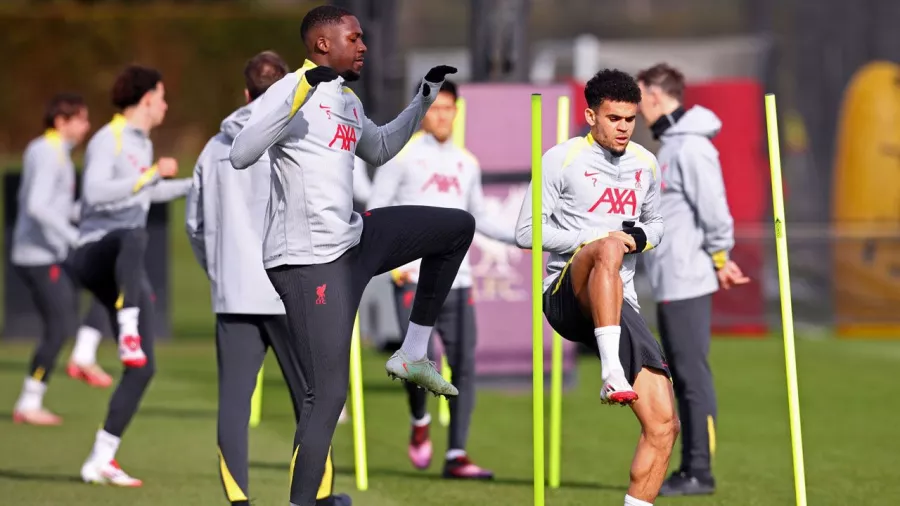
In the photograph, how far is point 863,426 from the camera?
1118 centimetres

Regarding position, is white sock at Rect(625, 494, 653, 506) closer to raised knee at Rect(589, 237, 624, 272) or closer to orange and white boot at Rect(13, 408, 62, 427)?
raised knee at Rect(589, 237, 624, 272)

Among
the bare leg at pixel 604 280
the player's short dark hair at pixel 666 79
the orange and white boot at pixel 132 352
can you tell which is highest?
the player's short dark hair at pixel 666 79

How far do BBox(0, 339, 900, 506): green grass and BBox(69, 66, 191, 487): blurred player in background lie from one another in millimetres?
389

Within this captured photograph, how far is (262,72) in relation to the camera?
295 inches

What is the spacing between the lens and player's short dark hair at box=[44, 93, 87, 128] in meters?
11.8

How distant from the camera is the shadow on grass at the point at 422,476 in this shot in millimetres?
8789

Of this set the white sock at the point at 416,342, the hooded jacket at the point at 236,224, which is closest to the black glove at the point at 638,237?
the white sock at the point at 416,342

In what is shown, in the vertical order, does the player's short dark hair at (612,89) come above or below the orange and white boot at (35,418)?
above

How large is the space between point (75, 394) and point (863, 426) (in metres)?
5.97

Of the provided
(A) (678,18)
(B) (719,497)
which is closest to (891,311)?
(B) (719,497)

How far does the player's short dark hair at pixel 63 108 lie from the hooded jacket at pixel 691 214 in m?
4.85

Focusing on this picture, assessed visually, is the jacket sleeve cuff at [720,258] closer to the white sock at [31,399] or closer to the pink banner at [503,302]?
the pink banner at [503,302]

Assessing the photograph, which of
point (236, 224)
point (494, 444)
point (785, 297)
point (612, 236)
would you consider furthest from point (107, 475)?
Answer: point (785, 297)

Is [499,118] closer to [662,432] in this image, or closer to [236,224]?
[236,224]
